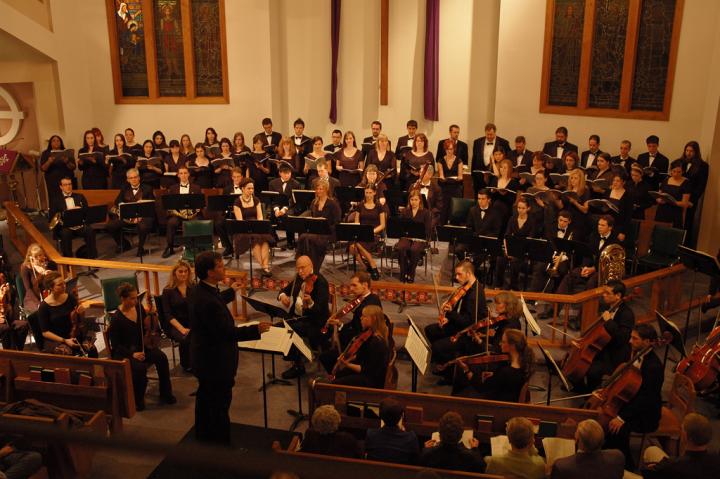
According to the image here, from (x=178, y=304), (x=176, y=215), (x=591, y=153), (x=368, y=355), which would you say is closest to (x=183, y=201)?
(x=176, y=215)

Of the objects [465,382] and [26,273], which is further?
[26,273]

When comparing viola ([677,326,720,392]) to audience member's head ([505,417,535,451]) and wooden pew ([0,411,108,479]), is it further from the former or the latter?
wooden pew ([0,411,108,479])

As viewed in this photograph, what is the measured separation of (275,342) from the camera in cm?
511

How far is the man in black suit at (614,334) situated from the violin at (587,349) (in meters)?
0.03

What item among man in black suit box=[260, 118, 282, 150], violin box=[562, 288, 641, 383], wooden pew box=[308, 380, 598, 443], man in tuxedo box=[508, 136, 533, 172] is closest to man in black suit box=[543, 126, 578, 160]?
man in tuxedo box=[508, 136, 533, 172]

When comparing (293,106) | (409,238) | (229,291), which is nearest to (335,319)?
(229,291)

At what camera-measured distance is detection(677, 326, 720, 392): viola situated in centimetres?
558

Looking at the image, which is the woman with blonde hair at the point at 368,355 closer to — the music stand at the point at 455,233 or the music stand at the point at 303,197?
the music stand at the point at 455,233

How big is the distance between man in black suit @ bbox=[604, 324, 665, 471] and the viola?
3.03 ft

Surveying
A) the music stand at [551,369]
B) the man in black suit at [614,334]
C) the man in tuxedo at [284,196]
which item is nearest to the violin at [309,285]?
the music stand at [551,369]

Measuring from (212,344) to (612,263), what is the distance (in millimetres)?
4599

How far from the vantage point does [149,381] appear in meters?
6.52

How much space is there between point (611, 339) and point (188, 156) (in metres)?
7.63

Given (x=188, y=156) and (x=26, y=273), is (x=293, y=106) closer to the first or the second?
(x=188, y=156)
